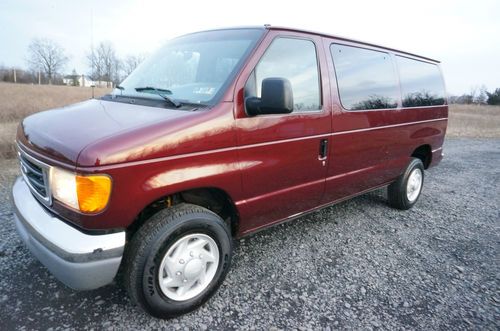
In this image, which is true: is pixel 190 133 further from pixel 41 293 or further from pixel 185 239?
pixel 41 293

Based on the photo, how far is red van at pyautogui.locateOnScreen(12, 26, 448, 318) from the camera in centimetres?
188

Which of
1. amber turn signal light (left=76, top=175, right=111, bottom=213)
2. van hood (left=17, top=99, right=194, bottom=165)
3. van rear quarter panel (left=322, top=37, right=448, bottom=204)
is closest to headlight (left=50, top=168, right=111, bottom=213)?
amber turn signal light (left=76, top=175, right=111, bottom=213)

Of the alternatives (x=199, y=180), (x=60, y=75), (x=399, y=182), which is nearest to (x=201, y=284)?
(x=199, y=180)

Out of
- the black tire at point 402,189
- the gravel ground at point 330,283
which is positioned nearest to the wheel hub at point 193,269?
the gravel ground at point 330,283

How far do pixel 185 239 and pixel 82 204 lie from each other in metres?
0.70

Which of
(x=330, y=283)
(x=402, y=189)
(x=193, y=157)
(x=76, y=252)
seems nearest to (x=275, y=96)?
(x=193, y=157)

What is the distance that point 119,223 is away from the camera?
6.34ft

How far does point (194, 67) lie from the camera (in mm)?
2768

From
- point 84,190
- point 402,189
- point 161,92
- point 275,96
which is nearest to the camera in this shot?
point 84,190

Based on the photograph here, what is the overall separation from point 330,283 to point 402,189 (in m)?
2.19

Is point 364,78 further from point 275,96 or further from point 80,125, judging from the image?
point 80,125

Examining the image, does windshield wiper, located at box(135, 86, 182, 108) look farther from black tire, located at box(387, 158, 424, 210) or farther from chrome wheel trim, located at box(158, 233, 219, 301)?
black tire, located at box(387, 158, 424, 210)

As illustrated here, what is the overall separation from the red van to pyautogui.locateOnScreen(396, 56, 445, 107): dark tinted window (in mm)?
765

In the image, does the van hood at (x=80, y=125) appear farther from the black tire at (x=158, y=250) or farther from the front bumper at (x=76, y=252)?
the black tire at (x=158, y=250)
